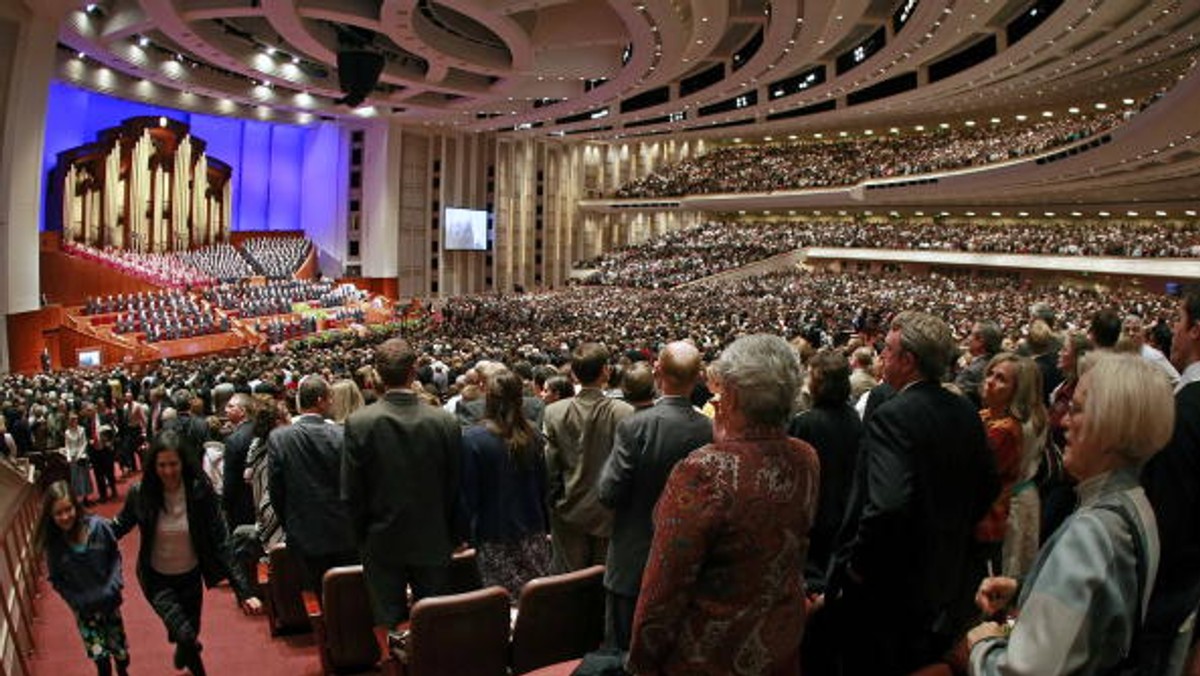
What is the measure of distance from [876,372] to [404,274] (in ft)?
125

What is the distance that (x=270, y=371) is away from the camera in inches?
502

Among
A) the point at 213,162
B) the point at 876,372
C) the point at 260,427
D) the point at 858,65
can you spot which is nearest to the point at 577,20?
the point at 858,65

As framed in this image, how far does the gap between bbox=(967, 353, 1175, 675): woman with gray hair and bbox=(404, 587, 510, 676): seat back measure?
5.78 feet

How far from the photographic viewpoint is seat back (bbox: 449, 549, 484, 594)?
3971 millimetres

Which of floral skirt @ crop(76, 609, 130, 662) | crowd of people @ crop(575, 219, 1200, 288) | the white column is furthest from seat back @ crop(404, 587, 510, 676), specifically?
crowd of people @ crop(575, 219, 1200, 288)

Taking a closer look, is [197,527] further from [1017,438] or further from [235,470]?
[1017,438]

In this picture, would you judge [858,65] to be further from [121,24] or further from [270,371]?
[270,371]

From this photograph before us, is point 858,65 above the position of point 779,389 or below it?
above

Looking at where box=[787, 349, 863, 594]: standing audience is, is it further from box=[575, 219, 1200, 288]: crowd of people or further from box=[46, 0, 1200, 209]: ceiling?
box=[575, 219, 1200, 288]: crowd of people

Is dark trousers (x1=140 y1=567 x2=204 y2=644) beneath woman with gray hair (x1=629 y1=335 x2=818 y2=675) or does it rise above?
beneath

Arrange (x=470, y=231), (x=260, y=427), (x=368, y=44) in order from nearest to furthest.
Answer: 1. (x=260, y=427)
2. (x=368, y=44)
3. (x=470, y=231)

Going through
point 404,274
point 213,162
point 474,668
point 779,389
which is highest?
point 213,162

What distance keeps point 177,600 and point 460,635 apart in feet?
6.25

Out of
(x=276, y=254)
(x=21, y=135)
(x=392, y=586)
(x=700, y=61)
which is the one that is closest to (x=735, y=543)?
(x=392, y=586)
